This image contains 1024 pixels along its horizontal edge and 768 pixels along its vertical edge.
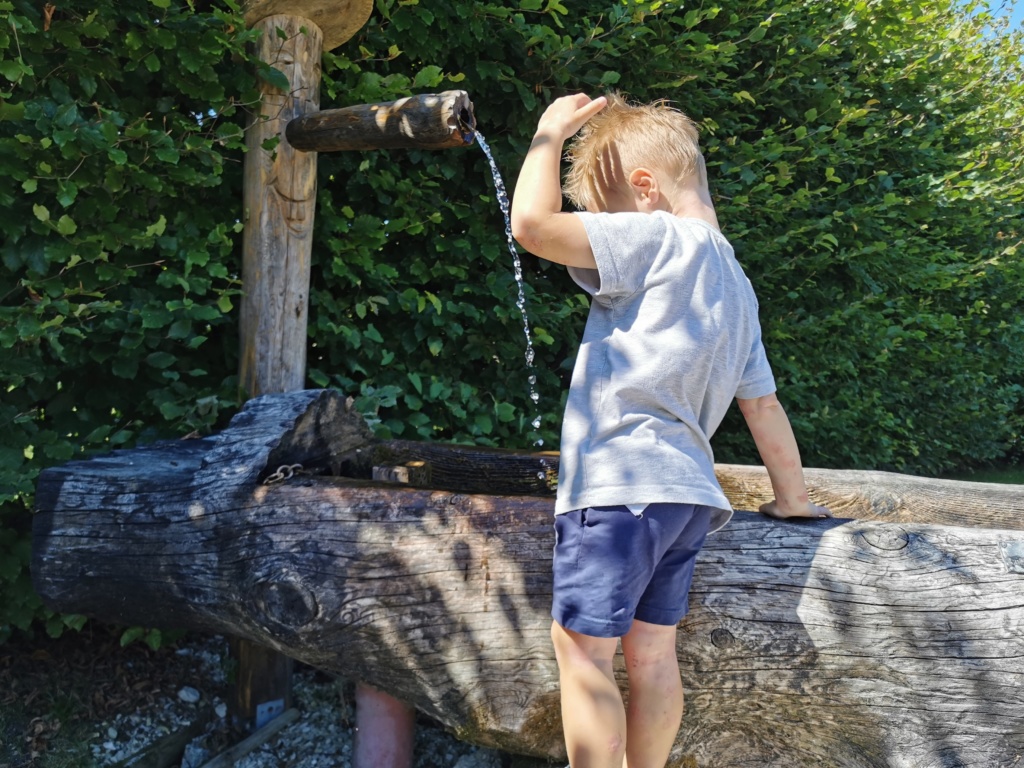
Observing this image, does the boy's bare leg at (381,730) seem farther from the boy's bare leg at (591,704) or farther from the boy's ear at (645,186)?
the boy's ear at (645,186)

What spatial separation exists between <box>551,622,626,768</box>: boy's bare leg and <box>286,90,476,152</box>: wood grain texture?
1477 millimetres

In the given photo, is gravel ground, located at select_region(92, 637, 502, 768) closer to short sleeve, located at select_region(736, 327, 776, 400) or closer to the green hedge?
the green hedge

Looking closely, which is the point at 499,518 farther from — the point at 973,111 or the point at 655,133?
the point at 973,111

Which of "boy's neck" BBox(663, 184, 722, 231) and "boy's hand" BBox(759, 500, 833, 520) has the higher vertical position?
"boy's neck" BBox(663, 184, 722, 231)

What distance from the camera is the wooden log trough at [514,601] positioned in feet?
5.61

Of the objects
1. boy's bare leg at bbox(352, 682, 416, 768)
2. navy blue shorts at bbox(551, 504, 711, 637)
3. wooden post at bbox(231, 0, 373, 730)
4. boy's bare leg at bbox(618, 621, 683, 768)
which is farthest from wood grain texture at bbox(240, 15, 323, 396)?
boy's bare leg at bbox(618, 621, 683, 768)

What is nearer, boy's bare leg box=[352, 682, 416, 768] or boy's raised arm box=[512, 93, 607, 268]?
boy's raised arm box=[512, 93, 607, 268]

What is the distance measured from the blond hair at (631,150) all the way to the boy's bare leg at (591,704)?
3.22 feet

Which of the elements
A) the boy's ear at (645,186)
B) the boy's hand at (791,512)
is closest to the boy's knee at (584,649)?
the boy's hand at (791,512)

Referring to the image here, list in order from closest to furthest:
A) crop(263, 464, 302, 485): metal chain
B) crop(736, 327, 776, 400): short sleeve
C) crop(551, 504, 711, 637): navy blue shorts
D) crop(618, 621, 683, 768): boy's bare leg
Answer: crop(551, 504, 711, 637): navy blue shorts → crop(618, 621, 683, 768): boy's bare leg → crop(736, 327, 776, 400): short sleeve → crop(263, 464, 302, 485): metal chain

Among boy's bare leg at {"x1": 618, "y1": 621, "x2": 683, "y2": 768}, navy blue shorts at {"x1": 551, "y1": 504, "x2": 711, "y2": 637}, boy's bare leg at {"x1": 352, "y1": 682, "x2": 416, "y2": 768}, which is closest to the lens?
navy blue shorts at {"x1": 551, "y1": 504, "x2": 711, "y2": 637}

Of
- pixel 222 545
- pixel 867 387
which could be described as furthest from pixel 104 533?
pixel 867 387

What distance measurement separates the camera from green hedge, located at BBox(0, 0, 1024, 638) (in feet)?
7.74

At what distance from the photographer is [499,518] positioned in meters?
1.83
